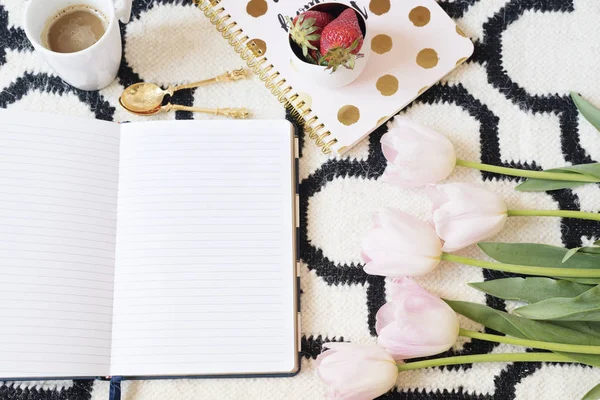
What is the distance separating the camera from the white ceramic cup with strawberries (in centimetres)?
66

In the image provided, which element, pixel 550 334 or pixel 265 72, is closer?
pixel 550 334

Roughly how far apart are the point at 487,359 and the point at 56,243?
0.45 meters

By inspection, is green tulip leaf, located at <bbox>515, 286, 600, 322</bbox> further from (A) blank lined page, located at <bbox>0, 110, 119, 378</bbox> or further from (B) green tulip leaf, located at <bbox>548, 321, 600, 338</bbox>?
(A) blank lined page, located at <bbox>0, 110, 119, 378</bbox>

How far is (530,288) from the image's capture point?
66 centimetres

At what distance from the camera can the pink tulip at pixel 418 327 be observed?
621 millimetres

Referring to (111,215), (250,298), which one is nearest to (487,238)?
(250,298)

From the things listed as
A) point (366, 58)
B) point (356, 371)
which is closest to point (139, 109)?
point (366, 58)

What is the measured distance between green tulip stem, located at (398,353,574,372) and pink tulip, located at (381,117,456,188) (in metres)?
0.18

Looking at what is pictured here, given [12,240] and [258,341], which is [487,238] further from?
[12,240]

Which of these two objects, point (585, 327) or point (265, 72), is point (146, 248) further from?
point (585, 327)

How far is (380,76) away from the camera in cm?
75

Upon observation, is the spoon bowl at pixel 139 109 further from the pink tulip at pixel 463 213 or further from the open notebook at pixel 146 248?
the pink tulip at pixel 463 213

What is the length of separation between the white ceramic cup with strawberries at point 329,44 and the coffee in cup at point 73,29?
0.69ft

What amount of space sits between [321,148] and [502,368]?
1.00ft
